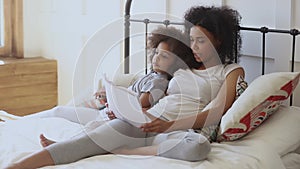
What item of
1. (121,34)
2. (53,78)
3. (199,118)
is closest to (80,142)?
(199,118)

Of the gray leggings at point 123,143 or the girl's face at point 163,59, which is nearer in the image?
the gray leggings at point 123,143

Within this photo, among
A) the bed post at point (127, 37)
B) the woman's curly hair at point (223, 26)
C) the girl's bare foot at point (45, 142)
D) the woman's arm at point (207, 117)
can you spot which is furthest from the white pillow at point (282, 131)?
the bed post at point (127, 37)

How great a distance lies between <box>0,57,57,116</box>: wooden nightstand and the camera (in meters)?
3.47

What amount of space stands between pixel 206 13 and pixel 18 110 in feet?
6.26

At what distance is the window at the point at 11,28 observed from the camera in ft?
12.0

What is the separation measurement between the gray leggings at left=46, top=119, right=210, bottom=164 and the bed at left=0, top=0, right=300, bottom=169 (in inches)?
1.6

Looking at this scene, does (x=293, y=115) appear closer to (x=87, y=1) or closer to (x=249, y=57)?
(x=249, y=57)

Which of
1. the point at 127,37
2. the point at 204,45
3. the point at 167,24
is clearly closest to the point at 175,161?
the point at 204,45

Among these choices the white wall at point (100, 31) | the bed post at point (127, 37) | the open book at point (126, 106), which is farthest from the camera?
the bed post at point (127, 37)

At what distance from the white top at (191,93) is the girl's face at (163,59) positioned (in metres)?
0.11

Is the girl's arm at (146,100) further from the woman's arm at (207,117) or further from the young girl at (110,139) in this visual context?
the woman's arm at (207,117)

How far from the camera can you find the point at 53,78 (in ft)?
12.2

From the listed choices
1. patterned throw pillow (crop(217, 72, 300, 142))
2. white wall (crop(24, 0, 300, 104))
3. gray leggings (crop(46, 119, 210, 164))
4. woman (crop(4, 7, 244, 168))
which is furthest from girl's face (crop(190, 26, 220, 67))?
gray leggings (crop(46, 119, 210, 164))

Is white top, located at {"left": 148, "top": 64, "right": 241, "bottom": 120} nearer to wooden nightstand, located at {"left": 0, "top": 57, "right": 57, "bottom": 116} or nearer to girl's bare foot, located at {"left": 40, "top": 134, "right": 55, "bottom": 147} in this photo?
girl's bare foot, located at {"left": 40, "top": 134, "right": 55, "bottom": 147}
